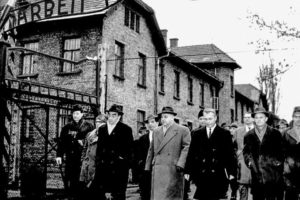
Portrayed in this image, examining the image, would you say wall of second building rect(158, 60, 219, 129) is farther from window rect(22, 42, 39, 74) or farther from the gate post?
the gate post

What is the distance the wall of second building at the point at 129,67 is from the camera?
20.0 m

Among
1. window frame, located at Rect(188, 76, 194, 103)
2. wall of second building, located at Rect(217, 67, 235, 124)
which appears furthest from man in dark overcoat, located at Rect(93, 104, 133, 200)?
wall of second building, located at Rect(217, 67, 235, 124)

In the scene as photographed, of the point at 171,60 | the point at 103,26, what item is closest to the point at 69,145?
the point at 103,26

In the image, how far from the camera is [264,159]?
7539mm

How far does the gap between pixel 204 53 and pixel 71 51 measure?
2427cm

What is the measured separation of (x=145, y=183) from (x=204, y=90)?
82.6ft

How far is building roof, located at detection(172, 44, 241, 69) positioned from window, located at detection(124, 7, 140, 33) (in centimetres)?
1608

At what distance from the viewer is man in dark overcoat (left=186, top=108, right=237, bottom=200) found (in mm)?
7297

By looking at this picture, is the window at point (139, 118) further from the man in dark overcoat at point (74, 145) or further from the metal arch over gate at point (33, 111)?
the man in dark overcoat at point (74, 145)

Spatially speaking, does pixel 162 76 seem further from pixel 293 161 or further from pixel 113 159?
pixel 293 161

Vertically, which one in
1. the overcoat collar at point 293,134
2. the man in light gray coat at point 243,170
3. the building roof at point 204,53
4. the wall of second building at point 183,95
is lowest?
the man in light gray coat at point 243,170

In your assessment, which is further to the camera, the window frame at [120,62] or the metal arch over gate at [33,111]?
the window frame at [120,62]

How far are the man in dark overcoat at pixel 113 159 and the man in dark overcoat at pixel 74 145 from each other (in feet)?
7.69

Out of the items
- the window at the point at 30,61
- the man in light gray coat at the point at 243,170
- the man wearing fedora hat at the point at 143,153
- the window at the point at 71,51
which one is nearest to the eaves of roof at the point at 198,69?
the window at the point at 71,51
